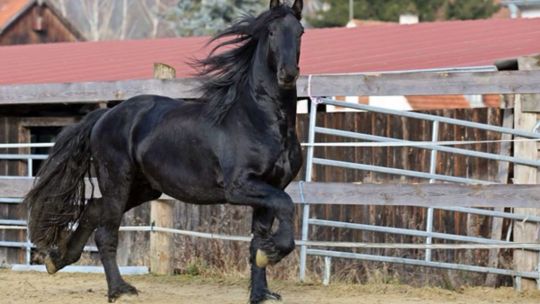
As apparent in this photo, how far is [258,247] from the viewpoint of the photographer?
734 cm

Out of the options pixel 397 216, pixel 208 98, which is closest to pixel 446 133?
pixel 397 216

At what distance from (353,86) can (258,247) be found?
261cm

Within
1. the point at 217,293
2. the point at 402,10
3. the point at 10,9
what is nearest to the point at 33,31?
the point at 10,9

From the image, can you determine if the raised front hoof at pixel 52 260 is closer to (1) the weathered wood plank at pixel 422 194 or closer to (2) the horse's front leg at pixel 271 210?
(1) the weathered wood plank at pixel 422 194

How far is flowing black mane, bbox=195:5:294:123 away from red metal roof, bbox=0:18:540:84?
4.21 m

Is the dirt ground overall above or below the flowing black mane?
below

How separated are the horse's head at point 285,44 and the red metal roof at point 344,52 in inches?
190

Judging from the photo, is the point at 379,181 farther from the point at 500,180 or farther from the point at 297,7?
the point at 297,7

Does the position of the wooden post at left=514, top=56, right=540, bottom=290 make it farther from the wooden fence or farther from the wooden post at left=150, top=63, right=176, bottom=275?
the wooden post at left=150, top=63, right=176, bottom=275

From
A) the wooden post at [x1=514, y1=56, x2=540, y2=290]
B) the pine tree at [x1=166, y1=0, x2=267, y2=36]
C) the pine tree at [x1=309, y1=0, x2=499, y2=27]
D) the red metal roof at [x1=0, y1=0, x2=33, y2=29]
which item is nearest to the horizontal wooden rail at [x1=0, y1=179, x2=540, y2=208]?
the wooden post at [x1=514, y1=56, x2=540, y2=290]

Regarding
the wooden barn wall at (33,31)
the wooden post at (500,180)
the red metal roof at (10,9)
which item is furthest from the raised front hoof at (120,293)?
the wooden barn wall at (33,31)

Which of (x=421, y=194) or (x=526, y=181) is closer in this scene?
(x=421, y=194)

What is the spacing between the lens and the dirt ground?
8680 mm

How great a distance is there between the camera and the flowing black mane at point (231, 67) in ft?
25.7
